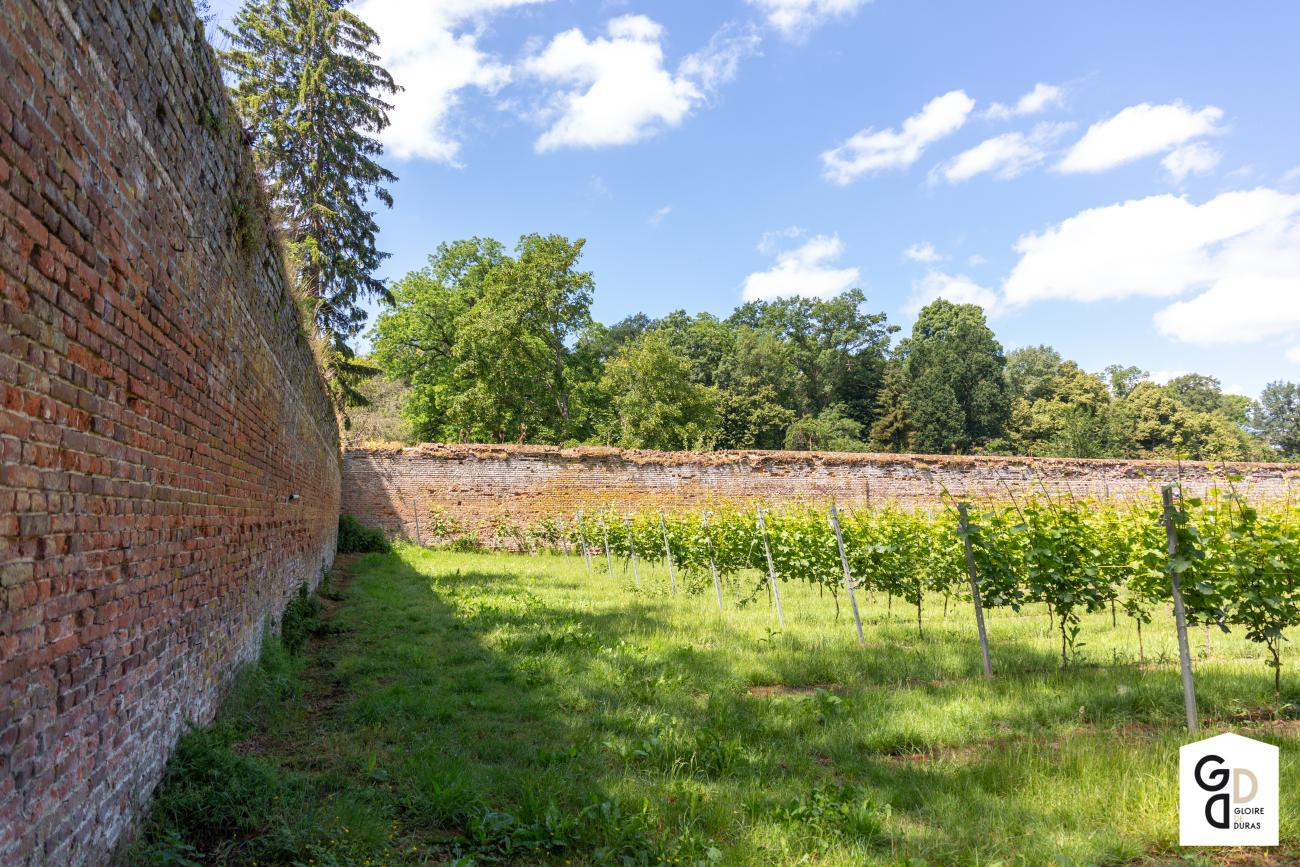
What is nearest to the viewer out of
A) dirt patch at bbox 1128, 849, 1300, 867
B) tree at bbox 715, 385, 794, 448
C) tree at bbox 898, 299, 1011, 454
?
dirt patch at bbox 1128, 849, 1300, 867

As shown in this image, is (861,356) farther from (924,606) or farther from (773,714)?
(773,714)

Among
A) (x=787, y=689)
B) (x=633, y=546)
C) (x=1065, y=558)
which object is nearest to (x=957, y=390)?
(x=633, y=546)

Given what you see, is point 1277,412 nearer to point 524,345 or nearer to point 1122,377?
point 1122,377

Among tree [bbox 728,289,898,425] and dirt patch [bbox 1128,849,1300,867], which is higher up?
tree [bbox 728,289,898,425]

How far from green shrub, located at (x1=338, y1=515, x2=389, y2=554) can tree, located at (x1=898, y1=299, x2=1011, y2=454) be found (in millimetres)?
37464

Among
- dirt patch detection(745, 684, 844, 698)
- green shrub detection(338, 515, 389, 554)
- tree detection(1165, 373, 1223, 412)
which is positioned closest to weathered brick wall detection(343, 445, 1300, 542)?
green shrub detection(338, 515, 389, 554)

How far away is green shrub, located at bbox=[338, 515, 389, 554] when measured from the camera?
20.4m

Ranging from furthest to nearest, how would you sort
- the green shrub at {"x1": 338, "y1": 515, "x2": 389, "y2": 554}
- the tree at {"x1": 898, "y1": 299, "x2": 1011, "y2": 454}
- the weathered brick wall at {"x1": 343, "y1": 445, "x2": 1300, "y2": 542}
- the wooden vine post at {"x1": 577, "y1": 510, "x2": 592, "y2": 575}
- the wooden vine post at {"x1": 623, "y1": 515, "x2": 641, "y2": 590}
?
the tree at {"x1": 898, "y1": 299, "x2": 1011, "y2": 454}, the weathered brick wall at {"x1": 343, "y1": 445, "x2": 1300, "y2": 542}, the wooden vine post at {"x1": 577, "y1": 510, "x2": 592, "y2": 575}, the green shrub at {"x1": 338, "y1": 515, "x2": 389, "y2": 554}, the wooden vine post at {"x1": 623, "y1": 515, "x2": 641, "y2": 590}

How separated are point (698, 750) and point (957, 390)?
5036 centimetres

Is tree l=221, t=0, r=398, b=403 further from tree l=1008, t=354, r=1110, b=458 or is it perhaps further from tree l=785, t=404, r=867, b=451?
tree l=1008, t=354, r=1110, b=458

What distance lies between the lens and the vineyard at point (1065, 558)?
6211 mm

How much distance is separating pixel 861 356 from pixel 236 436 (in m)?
54.0

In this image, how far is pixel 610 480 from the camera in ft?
76.5

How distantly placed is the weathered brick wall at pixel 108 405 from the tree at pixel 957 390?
48.0 metres
